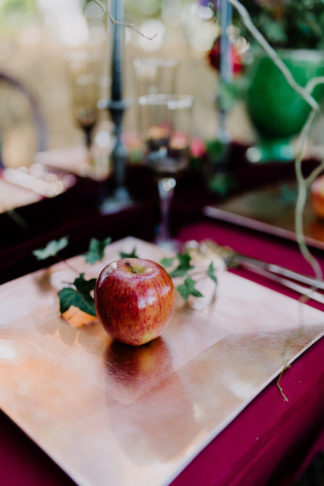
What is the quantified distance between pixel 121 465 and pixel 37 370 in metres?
0.12

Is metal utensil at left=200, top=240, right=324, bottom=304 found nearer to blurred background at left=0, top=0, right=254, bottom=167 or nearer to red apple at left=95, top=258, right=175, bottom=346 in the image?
red apple at left=95, top=258, right=175, bottom=346

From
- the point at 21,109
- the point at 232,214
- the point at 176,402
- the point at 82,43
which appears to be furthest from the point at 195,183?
the point at 82,43

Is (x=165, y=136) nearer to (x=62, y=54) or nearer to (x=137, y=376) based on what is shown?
(x=137, y=376)

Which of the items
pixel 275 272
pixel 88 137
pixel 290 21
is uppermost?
pixel 290 21

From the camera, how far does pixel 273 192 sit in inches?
35.0

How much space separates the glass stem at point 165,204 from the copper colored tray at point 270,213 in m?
0.10

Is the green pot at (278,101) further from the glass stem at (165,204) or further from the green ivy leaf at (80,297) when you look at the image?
the green ivy leaf at (80,297)

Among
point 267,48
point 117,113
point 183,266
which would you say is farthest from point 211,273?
point 117,113

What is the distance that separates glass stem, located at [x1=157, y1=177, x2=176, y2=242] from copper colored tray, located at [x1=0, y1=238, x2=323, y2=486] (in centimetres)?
23

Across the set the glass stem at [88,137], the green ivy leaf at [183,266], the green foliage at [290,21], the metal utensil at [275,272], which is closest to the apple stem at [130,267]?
the green ivy leaf at [183,266]

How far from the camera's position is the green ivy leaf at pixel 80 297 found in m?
0.45

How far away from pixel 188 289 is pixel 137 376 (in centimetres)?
14

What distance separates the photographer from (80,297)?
0.46 m

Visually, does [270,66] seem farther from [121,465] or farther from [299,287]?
[121,465]
